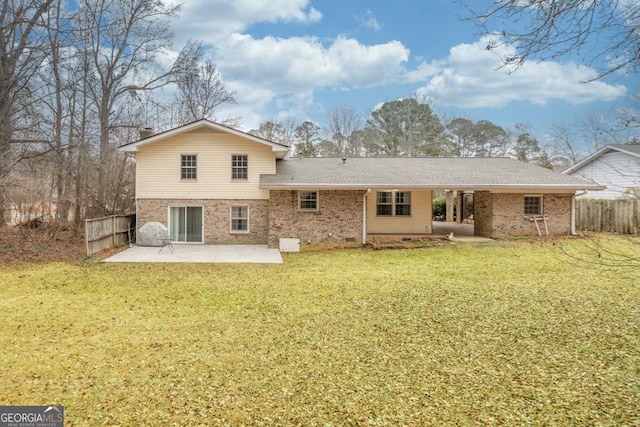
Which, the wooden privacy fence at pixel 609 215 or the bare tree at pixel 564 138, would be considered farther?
the wooden privacy fence at pixel 609 215

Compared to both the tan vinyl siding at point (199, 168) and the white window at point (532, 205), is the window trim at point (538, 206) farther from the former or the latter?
the tan vinyl siding at point (199, 168)

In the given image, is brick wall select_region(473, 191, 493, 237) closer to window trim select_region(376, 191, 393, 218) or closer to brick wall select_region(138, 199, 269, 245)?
window trim select_region(376, 191, 393, 218)

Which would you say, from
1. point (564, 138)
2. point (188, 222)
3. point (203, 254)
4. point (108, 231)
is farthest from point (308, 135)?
point (564, 138)

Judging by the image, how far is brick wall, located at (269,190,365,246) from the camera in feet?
49.4

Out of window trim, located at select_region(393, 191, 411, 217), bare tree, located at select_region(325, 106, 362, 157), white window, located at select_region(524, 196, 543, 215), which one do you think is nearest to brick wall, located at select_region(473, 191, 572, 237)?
white window, located at select_region(524, 196, 543, 215)

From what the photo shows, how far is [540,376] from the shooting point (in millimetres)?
4293

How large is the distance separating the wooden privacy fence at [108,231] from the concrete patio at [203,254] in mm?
825

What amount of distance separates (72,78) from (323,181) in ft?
49.8

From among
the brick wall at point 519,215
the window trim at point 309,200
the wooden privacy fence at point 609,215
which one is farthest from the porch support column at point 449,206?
the window trim at point 309,200

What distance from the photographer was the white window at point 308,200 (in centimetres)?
1531

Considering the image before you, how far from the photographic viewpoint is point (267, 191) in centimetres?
1562

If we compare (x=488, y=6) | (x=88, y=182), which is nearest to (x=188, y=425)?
(x=488, y=6)

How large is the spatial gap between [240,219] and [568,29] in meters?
13.9

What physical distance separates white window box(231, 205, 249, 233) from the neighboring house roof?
5.78ft
